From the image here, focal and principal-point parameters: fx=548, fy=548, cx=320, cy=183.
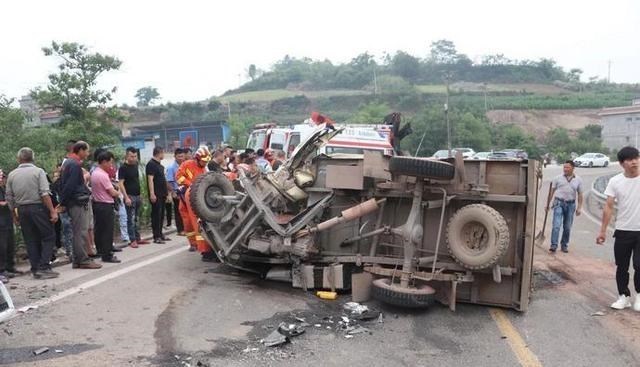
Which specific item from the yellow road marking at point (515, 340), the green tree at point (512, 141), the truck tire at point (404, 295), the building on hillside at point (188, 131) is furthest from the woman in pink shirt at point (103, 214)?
the green tree at point (512, 141)

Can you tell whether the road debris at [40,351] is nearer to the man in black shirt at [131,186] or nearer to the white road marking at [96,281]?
the white road marking at [96,281]

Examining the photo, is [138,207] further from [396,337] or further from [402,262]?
[396,337]

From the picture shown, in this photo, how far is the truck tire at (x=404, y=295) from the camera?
540cm

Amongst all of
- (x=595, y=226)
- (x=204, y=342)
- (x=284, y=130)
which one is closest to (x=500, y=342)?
(x=204, y=342)

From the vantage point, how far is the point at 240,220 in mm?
6801

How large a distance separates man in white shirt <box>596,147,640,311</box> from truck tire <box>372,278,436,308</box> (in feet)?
6.94

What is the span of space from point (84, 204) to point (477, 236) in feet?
16.7

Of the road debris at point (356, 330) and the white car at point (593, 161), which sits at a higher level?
the road debris at point (356, 330)

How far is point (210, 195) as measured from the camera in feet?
23.6

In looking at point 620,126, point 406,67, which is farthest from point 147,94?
point 620,126

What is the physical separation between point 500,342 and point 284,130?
12534 millimetres

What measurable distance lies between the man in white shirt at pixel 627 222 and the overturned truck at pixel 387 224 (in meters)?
1.09

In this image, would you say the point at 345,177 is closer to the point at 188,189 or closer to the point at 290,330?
the point at 290,330

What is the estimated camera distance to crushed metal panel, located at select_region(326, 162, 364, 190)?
6.21 m
